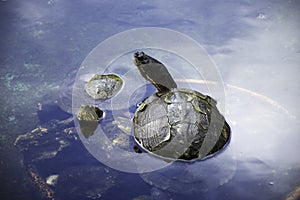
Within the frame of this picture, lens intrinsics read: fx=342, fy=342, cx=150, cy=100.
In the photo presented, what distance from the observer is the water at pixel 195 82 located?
211 centimetres

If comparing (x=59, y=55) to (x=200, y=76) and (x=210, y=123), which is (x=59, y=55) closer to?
(x=200, y=76)

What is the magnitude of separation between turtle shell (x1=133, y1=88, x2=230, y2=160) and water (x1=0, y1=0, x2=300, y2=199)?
128 mm

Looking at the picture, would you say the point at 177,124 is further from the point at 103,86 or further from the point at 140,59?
the point at 103,86

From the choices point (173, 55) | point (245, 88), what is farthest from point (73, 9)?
point (245, 88)

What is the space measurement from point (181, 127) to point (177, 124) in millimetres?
35

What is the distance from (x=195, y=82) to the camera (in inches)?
114

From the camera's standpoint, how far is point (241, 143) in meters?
2.34

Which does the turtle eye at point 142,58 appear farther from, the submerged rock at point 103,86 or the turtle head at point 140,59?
the submerged rock at point 103,86

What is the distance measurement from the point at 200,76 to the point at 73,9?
74.2 inches

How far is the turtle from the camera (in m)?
2.14

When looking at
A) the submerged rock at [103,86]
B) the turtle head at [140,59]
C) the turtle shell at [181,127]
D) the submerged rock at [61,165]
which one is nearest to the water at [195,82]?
the submerged rock at [61,165]

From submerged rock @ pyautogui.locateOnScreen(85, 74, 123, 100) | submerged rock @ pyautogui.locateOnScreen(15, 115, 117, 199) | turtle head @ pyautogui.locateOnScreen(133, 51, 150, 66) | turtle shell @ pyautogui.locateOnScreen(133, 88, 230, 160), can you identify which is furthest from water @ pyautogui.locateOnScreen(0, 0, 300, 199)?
turtle head @ pyautogui.locateOnScreen(133, 51, 150, 66)

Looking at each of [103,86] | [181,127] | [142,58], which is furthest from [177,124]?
[103,86]

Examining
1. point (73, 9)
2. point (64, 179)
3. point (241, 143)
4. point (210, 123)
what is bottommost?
point (64, 179)
